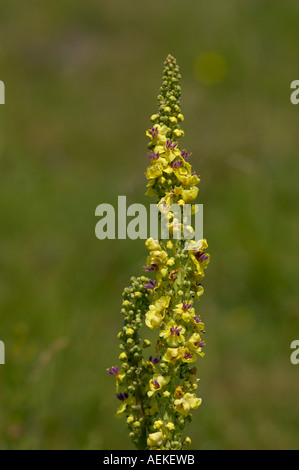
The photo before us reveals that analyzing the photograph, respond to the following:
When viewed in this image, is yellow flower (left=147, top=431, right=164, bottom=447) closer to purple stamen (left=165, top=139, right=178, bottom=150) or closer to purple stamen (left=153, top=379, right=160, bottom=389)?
purple stamen (left=153, top=379, right=160, bottom=389)

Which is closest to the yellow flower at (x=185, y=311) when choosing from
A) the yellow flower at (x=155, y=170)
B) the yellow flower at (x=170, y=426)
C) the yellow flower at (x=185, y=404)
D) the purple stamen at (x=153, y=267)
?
the purple stamen at (x=153, y=267)

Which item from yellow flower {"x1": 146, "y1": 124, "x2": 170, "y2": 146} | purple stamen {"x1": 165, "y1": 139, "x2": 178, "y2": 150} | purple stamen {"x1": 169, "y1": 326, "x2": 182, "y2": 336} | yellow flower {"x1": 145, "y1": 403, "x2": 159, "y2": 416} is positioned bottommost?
yellow flower {"x1": 145, "y1": 403, "x2": 159, "y2": 416}

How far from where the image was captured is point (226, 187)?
1076 centimetres

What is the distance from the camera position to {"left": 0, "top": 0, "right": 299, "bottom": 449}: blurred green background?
614cm

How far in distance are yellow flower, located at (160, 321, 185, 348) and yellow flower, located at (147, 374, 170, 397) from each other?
175 mm

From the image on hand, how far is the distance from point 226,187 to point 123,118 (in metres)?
3.83

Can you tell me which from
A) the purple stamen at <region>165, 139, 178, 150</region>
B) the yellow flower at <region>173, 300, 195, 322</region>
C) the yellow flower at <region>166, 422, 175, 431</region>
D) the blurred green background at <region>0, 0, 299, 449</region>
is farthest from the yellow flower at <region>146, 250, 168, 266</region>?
the blurred green background at <region>0, 0, 299, 449</region>

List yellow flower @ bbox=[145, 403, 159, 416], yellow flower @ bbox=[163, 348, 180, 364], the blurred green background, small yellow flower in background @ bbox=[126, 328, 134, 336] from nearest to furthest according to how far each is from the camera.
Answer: yellow flower @ bbox=[163, 348, 180, 364] → small yellow flower in background @ bbox=[126, 328, 134, 336] → yellow flower @ bbox=[145, 403, 159, 416] → the blurred green background

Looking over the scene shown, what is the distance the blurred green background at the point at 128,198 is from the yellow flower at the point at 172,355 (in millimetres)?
A: 1881

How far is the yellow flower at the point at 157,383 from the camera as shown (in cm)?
289

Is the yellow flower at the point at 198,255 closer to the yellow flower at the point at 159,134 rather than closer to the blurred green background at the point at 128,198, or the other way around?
the yellow flower at the point at 159,134

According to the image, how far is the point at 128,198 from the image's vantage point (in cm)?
746

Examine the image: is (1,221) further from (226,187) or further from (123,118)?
(123,118)
